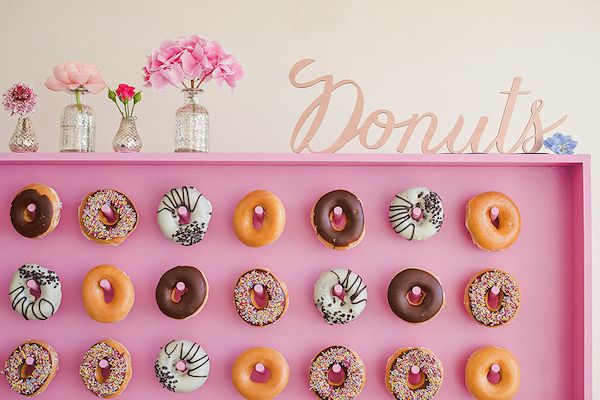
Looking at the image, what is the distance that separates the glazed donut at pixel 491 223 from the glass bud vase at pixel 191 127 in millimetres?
924

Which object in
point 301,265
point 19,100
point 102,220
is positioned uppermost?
point 19,100

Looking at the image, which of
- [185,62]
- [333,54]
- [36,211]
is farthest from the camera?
[333,54]

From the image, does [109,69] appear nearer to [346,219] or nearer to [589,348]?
[346,219]

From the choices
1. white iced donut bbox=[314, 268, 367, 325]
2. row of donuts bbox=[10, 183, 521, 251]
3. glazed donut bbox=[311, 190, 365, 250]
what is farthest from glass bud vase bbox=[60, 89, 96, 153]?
white iced donut bbox=[314, 268, 367, 325]

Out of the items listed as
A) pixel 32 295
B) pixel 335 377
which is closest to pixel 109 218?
pixel 32 295

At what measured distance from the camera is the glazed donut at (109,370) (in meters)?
2.14

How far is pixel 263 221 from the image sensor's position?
7.21ft

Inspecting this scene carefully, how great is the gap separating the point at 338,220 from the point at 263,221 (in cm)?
26

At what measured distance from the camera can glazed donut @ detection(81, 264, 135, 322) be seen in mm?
2146

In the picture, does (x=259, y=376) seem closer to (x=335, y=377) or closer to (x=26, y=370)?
(x=335, y=377)

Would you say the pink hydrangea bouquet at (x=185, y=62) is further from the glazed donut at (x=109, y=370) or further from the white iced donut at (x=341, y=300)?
the glazed donut at (x=109, y=370)

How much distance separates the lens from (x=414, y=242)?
2.25 meters

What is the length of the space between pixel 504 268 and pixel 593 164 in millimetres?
660

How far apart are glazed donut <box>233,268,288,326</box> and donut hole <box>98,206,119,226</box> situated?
1.53ft
